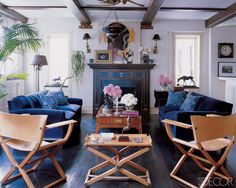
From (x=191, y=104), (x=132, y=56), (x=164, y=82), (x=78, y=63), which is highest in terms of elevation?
(x=132, y=56)

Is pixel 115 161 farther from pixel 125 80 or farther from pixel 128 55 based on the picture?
pixel 128 55

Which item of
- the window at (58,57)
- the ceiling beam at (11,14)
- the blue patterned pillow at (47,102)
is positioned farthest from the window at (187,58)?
the ceiling beam at (11,14)

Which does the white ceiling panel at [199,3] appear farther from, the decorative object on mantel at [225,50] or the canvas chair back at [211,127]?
the canvas chair back at [211,127]

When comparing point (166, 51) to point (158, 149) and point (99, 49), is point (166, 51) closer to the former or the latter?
point (99, 49)

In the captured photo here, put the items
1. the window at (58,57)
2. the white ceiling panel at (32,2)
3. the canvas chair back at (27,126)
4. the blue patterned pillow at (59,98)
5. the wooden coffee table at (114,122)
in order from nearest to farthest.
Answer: the canvas chair back at (27,126), the wooden coffee table at (114,122), the blue patterned pillow at (59,98), the white ceiling panel at (32,2), the window at (58,57)

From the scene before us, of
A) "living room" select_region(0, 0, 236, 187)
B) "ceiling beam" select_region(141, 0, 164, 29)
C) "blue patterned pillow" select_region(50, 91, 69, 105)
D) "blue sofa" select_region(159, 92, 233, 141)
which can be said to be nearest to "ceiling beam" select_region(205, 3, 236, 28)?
"living room" select_region(0, 0, 236, 187)

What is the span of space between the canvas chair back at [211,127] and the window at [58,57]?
5.32 m

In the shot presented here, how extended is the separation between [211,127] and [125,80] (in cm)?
435

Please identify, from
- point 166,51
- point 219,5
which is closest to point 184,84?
point 166,51

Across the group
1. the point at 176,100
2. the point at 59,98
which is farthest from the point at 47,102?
the point at 176,100

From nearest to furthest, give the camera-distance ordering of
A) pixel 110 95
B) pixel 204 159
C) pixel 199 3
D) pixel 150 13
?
pixel 204 159 → pixel 110 95 → pixel 199 3 → pixel 150 13

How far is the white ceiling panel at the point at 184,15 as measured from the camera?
6.09 meters

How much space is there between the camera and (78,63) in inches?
263

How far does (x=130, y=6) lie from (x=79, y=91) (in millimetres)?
2816
